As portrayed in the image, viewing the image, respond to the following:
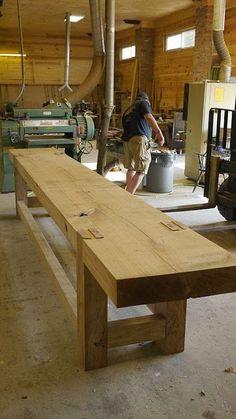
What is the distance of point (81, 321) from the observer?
83.7 inches

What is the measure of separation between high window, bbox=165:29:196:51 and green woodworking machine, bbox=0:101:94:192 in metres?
5.27

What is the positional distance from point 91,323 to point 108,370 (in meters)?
0.30

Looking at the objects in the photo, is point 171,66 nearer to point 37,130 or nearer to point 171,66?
point 171,66

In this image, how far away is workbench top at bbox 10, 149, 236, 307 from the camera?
4.98 ft

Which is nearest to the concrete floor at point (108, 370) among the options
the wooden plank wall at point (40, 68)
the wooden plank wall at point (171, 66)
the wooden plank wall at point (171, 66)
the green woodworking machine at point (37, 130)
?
the green woodworking machine at point (37, 130)

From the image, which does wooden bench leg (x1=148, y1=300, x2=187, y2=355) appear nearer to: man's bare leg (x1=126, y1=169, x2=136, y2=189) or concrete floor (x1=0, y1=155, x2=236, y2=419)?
concrete floor (x1=0, y1=155, x2=236, y2=419)

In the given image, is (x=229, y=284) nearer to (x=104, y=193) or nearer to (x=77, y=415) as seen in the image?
(x=77, y=415)

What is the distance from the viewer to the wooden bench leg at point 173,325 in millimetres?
2277

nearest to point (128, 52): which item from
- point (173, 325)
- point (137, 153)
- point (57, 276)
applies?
point (137, 153)

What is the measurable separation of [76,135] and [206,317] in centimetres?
362

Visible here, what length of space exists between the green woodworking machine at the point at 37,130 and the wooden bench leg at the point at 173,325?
3.66m

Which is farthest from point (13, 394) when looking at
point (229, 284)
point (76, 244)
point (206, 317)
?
point (206, 317)

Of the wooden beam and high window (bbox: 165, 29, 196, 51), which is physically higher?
high window (bbox: 165, 29, 196, 51)

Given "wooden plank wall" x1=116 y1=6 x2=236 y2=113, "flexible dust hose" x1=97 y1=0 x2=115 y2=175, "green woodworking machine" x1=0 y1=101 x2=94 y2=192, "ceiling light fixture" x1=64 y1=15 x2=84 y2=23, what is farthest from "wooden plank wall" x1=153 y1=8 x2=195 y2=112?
"green woodworking machine" x1=0 y1=101 x2=94 y2=192
